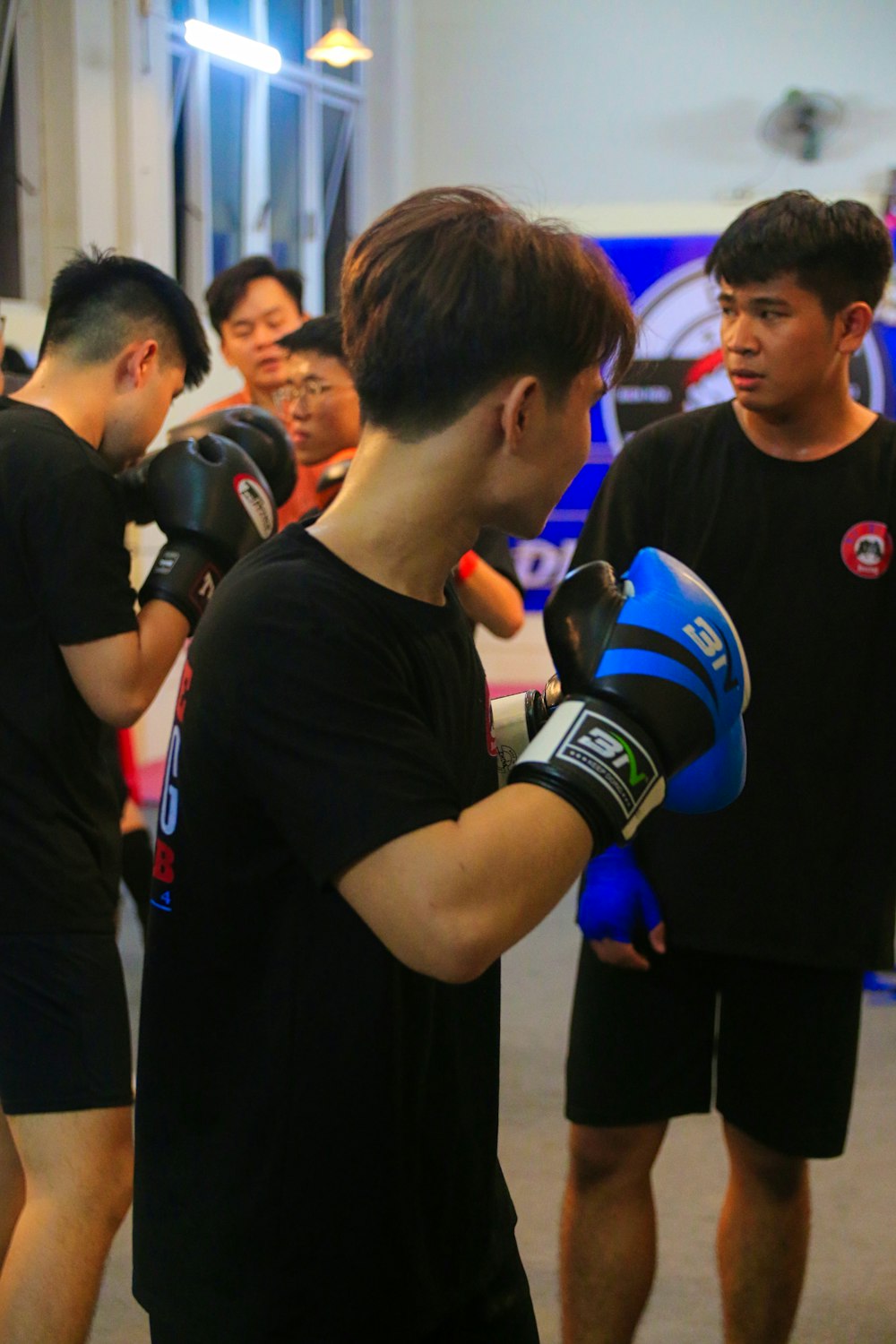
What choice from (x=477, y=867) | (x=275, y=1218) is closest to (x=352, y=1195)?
(x=275, y=1218)

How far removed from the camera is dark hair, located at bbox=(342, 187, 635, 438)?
999mm

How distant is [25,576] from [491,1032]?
2.67ft

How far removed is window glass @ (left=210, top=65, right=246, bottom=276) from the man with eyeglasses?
365cm

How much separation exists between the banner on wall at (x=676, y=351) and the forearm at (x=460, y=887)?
4.85 metres

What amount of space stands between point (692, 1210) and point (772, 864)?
1.02 m

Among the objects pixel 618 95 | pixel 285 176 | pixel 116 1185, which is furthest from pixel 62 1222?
pixel 618 95

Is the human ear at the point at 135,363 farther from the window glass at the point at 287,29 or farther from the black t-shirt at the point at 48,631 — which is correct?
the window glass at the point at 287,29

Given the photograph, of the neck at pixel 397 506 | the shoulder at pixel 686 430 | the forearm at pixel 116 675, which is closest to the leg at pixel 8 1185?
the forearm at pixel 116 675

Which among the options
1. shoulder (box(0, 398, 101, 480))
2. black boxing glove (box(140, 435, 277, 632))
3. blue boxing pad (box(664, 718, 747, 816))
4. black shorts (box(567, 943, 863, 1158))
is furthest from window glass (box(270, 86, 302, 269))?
blue boxing pad (box(664, 718, 747, 816))

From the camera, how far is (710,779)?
1.28m

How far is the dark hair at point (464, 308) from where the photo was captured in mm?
999

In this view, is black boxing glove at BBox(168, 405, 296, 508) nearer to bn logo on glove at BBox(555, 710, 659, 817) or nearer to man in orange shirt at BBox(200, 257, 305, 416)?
man in orange shirt at BBox(200, 257, 305, 416)

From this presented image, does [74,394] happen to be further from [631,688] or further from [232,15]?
[232,15]

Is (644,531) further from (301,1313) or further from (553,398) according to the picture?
(301,1313)
